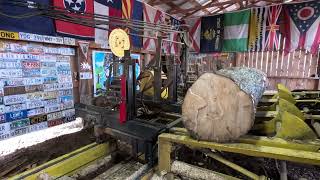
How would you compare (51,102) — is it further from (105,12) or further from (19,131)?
(105,12)

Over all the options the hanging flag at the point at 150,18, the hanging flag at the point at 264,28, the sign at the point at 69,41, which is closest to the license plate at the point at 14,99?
the sign at the point at 69,41

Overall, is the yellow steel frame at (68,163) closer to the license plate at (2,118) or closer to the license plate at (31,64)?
the license plate at (2,118)

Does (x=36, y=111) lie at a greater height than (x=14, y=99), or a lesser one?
lesser

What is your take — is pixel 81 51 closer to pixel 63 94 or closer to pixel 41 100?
pixel 63 94

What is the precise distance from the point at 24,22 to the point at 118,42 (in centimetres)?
269

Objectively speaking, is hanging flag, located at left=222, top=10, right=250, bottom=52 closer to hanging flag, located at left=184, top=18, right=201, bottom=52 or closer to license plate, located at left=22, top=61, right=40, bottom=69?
hanging flag, located at left=184, top=18, right=201, bottom=52

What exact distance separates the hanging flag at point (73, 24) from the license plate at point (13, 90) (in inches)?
62.7

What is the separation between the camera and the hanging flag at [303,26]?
763 centimetres

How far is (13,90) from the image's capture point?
167 inches

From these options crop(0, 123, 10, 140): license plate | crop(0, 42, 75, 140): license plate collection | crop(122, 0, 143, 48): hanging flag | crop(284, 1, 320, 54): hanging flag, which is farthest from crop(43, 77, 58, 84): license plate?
crop(284, 1, 320, 54): hanging flag

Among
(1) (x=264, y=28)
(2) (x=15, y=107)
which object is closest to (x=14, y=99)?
(2) (x=15, y=107)

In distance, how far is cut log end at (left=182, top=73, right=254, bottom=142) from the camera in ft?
6.54

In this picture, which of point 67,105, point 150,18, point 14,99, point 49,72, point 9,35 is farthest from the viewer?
point 150,18

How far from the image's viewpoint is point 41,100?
477 cm
